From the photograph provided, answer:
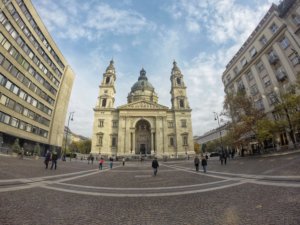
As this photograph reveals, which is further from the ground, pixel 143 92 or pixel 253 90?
pixel 143 92

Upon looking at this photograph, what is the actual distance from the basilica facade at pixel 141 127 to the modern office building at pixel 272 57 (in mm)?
25184

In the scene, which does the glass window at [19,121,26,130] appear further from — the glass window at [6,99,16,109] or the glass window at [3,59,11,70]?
the glass window at [3,59,11,70]

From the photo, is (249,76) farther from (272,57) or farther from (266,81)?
(272,57)

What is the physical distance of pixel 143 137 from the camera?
194 feet

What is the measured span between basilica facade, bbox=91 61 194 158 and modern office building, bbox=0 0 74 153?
42.0 feet

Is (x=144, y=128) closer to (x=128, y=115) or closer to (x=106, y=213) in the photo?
(x=128, y=115)

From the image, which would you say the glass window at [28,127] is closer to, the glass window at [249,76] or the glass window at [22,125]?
the glass window at [22,125]

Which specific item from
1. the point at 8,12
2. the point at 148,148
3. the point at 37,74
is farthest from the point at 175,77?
the point at 8,12

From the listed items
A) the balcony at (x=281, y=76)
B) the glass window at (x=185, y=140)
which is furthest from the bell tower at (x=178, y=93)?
the balcony at (x=281, y=76)

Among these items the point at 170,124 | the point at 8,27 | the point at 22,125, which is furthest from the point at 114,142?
the point at 8,27

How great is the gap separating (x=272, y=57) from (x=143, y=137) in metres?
43.5

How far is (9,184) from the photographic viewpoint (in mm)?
7488

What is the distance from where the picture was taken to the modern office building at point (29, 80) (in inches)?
1057

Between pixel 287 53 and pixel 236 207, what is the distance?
29194 mm
